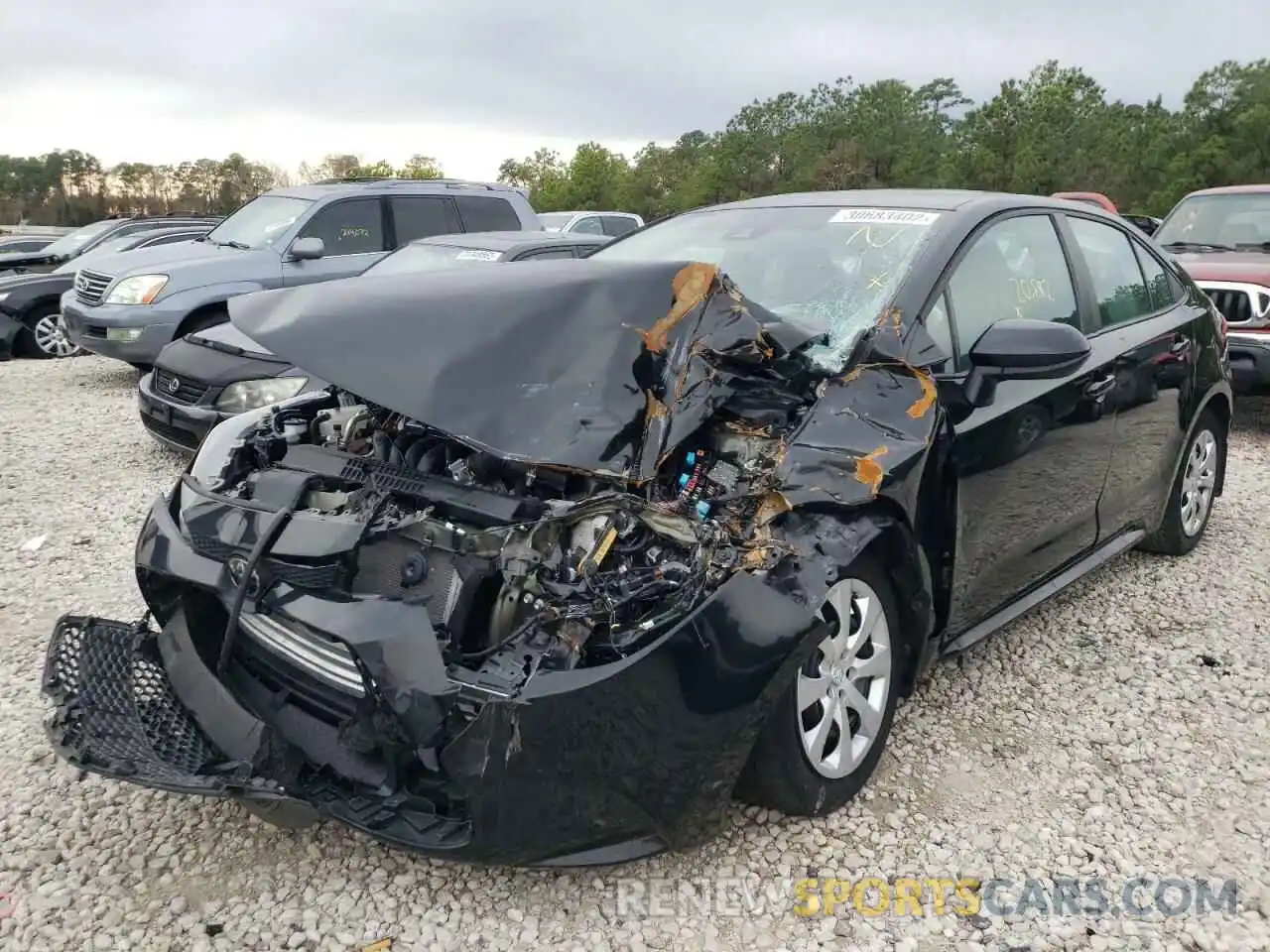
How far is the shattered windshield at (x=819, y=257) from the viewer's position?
120 inches

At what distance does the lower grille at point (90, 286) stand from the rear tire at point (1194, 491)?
27.5 ft

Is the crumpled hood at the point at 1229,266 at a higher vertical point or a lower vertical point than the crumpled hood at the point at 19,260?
lower

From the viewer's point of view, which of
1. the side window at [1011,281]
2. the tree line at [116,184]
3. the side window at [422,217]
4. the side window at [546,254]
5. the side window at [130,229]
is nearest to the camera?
the side window at [1011,281]

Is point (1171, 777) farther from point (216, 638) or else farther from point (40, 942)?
point (40, 942)

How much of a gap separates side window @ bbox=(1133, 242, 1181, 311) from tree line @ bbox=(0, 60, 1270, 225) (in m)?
31.2

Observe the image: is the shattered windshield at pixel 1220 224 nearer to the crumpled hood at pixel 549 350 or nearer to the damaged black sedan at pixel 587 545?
the damaged black sedan at pixel 587 545

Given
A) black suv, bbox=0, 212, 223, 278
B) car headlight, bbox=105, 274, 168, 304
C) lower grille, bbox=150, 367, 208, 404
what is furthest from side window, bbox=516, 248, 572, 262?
black suv, bbox=0, 212, 223, 278

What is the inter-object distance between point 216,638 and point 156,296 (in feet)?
21.8

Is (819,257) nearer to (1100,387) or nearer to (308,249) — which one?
(1100,387)

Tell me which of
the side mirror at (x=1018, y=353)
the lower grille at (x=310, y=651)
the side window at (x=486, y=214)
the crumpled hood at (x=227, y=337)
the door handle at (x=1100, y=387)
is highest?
the side window at (x=486, y=214)

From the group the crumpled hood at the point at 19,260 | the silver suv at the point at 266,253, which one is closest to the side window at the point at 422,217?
the silver suv at the point at 266,253

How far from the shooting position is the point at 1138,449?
3977 millimetres

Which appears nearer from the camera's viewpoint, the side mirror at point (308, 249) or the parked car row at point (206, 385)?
the parked car row at point (206, 385)

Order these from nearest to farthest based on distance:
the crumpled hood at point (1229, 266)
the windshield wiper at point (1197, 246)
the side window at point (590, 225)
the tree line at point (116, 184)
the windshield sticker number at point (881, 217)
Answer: the windshield sticker number at point (881, 217) < the crumpled hood at point (1229, 266) < the windshield wiper at point (1197, 246) < the side window at point (590, 225) < the tree line at point (116, 184)
